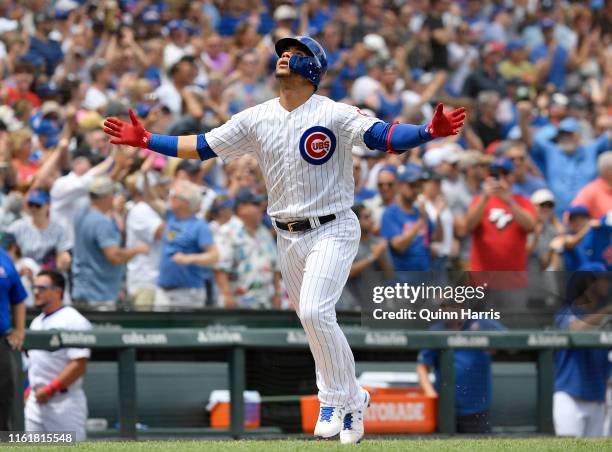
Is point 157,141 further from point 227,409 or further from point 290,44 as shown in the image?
point 227,409

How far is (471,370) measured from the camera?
880 cm

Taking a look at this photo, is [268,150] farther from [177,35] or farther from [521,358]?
[177,35]

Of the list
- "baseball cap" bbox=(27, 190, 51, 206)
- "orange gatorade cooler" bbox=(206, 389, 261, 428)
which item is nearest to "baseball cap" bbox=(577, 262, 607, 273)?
"orange gatorade cooler" bbox=(206, 389, 261, 428)

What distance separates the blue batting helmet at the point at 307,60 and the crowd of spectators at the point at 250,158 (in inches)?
75.4

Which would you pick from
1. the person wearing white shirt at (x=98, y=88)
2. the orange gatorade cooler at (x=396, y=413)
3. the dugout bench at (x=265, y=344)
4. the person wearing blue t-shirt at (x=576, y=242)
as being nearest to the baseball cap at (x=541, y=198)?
the person wearing blue t-shirt at (x=576, y=242)

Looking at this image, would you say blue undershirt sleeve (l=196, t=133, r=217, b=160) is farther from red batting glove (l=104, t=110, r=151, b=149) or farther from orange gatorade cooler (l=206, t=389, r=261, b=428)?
orange gatorade cooler (l=206, t=389, r=261, b=428)

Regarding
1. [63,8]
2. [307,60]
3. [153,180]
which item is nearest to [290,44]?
[307,60]

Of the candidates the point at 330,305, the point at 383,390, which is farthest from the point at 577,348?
the point at 330,305

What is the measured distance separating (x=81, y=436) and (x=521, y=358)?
325cm

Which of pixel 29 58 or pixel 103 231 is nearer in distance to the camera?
pixel 103 231

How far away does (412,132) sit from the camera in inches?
225

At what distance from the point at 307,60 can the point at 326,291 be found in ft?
3.63

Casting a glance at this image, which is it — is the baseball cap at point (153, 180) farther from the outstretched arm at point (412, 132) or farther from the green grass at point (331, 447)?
the outstretched arm at point (412, 132)

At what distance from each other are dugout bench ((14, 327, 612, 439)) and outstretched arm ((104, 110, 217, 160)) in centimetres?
244
